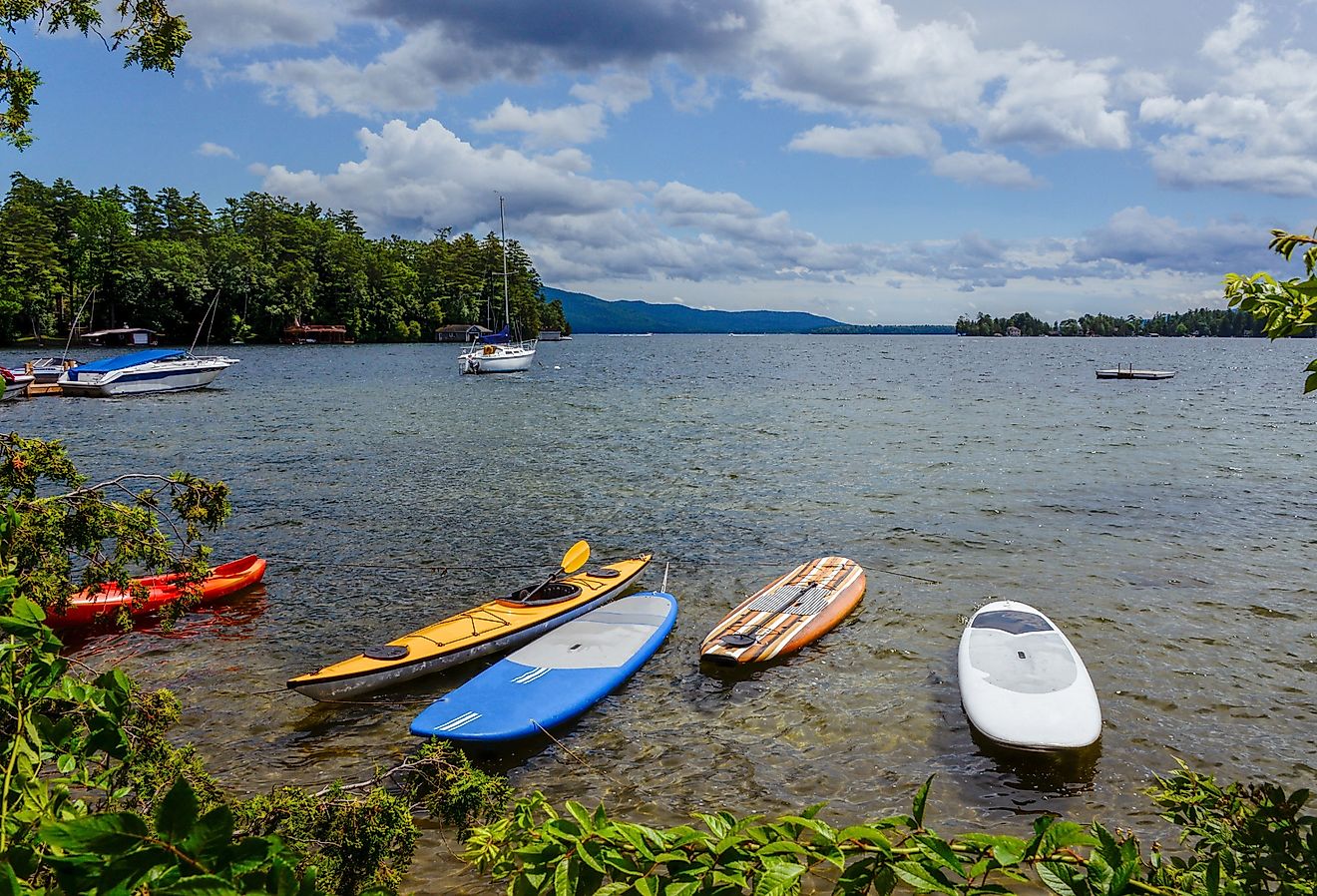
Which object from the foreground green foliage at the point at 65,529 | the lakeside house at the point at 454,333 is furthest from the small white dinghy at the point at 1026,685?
the lakeside house at the point at 454,333

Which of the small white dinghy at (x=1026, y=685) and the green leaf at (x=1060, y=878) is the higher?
the green leaf at (x=1060, y=878)

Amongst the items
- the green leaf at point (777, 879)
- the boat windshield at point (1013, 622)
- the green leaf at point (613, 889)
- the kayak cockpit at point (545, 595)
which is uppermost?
the green leaf at point (777, 879)

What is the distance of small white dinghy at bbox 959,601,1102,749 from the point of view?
351 inches

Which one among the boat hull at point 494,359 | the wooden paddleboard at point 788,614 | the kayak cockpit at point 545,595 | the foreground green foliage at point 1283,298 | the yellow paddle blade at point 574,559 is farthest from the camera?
the boat hull at point 494,359

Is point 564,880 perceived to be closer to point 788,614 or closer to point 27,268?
point 788,614

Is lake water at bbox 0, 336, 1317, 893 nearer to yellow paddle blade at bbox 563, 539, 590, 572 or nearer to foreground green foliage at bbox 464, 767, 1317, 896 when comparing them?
yellow paddle blade at bbox 563, 539, 590, 572

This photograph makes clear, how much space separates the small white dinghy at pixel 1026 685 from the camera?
351 inches

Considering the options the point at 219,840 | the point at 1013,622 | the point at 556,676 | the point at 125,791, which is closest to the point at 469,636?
the point at 556,676

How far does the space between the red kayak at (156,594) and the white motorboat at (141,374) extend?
39.8m

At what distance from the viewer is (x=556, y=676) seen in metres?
10.3

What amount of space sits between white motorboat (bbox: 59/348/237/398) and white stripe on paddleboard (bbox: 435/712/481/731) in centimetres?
4692

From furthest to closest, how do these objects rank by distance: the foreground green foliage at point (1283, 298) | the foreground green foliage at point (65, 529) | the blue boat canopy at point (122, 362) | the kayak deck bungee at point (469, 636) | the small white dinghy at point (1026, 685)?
1. the blue boat canopy at point (122, 362)
2. the kayak deck bungee at point (469, 636)
3. the small white dinghy at point (1026, 685)
4. the foreground green foliage at point (65, 529)
5. the foreground green foliage at point (1283, 298)

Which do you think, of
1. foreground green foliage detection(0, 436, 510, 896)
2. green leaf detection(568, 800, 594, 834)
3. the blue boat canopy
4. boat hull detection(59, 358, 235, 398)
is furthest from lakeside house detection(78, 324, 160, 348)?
Answer: green leaf detection(568, 800, 594, 834)

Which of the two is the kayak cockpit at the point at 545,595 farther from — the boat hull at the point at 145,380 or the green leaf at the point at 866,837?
the boat hull at the point at 145,380
